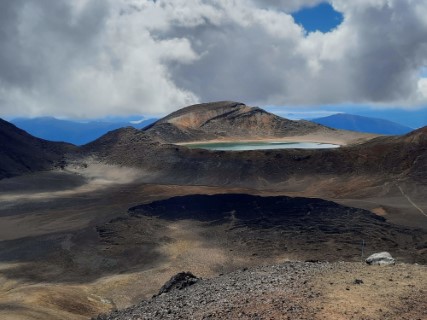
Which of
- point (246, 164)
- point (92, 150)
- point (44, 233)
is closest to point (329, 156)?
point (246, 164)

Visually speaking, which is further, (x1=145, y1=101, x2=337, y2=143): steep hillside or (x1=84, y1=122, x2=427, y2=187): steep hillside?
(x1=145, y1=101, x2=337, y2=143): steep hillside

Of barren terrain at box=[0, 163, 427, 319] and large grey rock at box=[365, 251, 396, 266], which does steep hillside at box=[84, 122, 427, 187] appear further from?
large grey rock at box=[365, 251, 396, 266]

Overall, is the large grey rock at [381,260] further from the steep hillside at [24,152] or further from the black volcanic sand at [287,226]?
the steep hillside at [24,152]

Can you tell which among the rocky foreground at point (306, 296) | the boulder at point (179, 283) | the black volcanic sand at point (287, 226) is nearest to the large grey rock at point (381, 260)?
the rocky foreground at point (306, 296)

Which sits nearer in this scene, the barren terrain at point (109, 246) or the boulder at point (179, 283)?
the boulder at point (179, 283)

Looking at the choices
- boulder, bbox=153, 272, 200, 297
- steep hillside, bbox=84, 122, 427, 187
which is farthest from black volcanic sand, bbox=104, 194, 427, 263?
boulder, bbox=153, 272, 200, 297

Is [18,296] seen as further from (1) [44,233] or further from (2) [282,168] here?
(2) [282,168]
